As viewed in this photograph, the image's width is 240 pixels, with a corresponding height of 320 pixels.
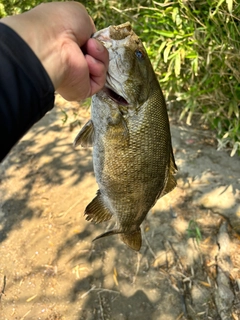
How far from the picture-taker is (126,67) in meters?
1.78

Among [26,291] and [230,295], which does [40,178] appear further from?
[230,295]

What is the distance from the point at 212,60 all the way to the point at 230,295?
2.19 metres

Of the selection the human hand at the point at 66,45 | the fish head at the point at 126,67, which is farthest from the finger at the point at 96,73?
the fish head at the point at 126,67

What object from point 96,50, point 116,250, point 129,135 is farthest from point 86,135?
point 116,250

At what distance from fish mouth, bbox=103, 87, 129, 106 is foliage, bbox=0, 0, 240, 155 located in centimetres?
159

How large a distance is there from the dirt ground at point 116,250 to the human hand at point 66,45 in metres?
2.23

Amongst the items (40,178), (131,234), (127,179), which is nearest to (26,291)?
(40,178)

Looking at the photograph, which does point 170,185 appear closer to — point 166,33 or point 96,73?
point 96,73

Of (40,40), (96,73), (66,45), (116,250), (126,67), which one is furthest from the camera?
(116,250)

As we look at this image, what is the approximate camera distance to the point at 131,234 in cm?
213

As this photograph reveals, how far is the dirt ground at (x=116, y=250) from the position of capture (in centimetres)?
330

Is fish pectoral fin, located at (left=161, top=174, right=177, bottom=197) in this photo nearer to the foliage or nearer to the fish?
the fish

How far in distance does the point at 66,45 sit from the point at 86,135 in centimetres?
59

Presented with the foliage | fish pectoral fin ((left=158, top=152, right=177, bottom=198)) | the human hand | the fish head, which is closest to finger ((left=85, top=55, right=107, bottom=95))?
the human hand
